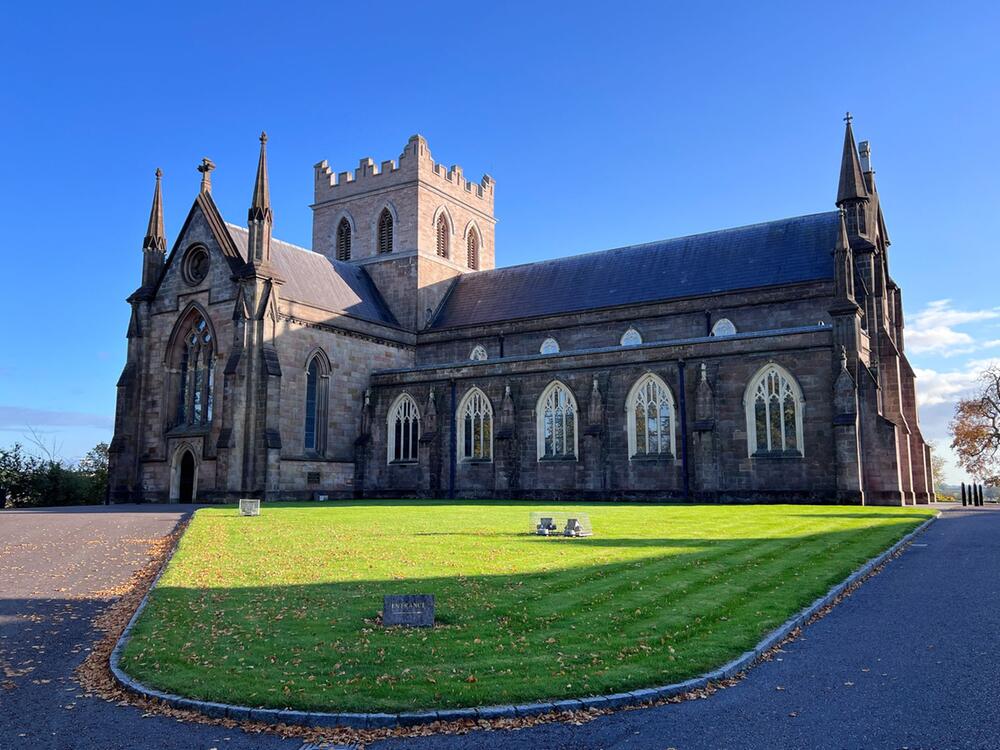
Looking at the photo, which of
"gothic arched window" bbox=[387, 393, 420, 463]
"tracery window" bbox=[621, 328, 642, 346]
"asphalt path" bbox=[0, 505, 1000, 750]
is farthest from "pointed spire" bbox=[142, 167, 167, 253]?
"asphalt path" bbox=[0, 505, 1000, 750]

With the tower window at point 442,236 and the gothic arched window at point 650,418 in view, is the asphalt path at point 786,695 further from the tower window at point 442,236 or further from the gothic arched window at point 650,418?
the tower window at point 442,236

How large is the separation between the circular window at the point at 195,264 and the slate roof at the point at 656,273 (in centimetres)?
1345

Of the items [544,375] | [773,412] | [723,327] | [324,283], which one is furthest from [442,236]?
[773,412]

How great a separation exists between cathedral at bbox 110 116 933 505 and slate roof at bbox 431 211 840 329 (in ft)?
0.46

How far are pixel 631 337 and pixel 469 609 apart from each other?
30430 mm

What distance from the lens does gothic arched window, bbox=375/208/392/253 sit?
49.9 meters

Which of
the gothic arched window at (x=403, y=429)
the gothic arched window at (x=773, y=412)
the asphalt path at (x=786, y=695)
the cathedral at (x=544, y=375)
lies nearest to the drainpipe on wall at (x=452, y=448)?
the cathedral at (x=544, y=375)

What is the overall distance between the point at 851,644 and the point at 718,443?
22.8m

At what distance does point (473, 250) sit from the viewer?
178 ft

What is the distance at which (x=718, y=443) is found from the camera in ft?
102

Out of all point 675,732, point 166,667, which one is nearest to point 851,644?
point 675,732

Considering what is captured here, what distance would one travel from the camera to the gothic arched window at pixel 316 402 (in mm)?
38750

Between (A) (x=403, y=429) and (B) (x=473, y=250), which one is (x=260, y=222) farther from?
(B) (x=473, y=250)

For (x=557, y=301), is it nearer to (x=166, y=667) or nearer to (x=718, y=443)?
(x=718, y=443)
